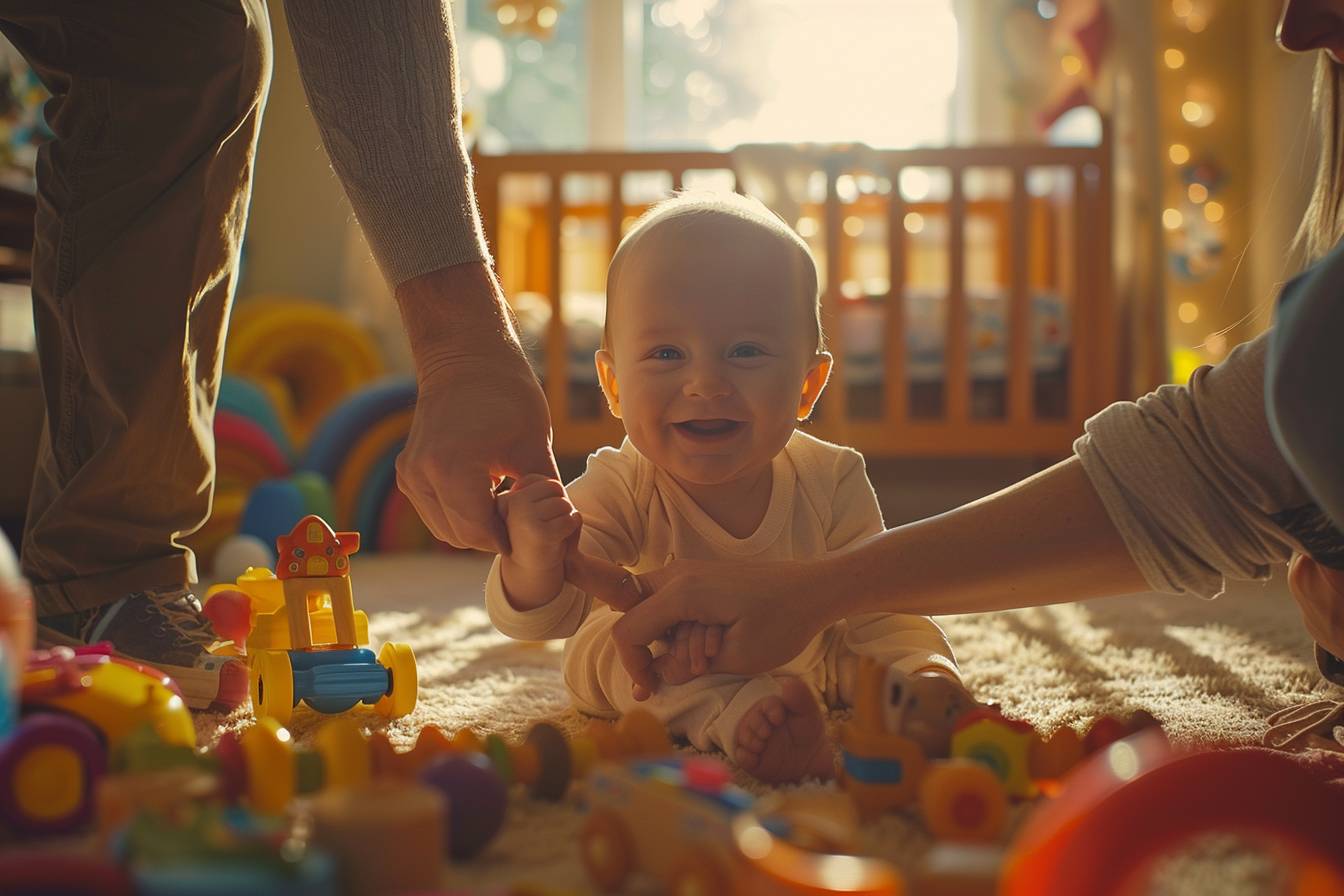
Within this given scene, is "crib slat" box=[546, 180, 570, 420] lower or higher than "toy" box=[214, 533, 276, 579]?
higher

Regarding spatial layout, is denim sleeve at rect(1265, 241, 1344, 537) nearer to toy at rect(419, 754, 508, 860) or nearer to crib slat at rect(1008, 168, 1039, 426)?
toy at rect(419, 754, 508, 860)

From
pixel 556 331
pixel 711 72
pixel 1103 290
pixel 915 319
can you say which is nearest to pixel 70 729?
pixel 556 331

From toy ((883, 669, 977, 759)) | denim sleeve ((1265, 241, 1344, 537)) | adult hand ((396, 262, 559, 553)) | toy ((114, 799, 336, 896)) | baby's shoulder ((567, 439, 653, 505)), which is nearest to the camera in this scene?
toy ((114, 799, 336, 896))

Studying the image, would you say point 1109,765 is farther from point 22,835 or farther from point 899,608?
point 22,835

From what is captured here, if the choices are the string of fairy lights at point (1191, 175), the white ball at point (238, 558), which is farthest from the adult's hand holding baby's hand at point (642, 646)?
the string of fairy lights at point (1191, 175)

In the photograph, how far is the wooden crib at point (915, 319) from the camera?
8.82 ft

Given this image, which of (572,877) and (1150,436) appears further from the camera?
(1150,436)

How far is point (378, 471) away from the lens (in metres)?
2.62

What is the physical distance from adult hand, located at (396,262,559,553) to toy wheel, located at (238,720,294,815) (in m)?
0.24

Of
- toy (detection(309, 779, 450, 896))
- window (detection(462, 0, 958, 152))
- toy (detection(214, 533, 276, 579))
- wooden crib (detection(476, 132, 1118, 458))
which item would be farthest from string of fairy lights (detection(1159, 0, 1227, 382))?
toy (detection(309, 779, 450, 896))

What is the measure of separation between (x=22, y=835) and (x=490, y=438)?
37 cm

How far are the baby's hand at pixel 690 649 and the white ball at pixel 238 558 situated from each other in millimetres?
1282

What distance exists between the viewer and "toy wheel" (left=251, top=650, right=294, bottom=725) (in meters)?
0.98

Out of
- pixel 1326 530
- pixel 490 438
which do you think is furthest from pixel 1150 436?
pixel 490 438
